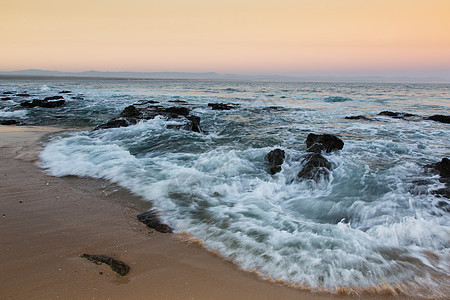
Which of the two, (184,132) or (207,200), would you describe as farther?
(184,132)

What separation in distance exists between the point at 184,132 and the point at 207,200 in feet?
18.2

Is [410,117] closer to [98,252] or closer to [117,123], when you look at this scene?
[117,123]

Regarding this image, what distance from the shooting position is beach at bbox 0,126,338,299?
2.22 meters

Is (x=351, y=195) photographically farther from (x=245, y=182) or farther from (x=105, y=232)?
(x=105, y=232)

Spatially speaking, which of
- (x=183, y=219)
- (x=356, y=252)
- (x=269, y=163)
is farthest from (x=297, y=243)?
(x=269, y=163)

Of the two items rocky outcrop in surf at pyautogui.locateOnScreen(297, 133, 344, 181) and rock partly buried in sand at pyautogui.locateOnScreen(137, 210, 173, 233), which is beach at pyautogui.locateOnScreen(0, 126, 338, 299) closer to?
rock partly buried in sand at pyautogui.locateOnScreen(137, 210, 173, 233)

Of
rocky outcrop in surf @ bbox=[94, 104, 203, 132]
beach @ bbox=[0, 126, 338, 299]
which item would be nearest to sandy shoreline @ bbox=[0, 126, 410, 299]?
beach @ bbox=[0, 126, 338, 299]

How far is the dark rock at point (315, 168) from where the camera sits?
518cm

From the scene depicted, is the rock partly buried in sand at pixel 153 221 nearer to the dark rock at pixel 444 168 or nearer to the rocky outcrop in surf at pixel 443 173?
the rocky outcrop in surf at pixel 443 173

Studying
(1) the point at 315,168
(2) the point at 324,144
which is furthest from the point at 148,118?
(1) the point at 315,168

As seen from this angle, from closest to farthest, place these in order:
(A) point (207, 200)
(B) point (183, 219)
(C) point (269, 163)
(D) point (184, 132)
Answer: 1. (B) point (183, 219)
2. (A) point (207, 200)
3. (C) point (269, 163)
4. (D) point (184, 132)

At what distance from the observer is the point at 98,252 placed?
2725mm

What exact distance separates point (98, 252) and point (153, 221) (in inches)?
31.8

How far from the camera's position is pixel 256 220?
11.8ft
